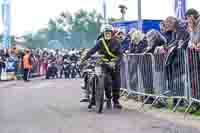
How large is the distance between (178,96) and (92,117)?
69.3 inches

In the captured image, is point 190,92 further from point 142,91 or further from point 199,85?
point 142,91

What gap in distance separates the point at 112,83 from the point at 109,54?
677 millimetres

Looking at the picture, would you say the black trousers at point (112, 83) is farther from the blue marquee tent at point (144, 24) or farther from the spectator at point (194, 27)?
the blue marquee tent at point (144, 24)

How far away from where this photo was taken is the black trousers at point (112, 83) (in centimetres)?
1234

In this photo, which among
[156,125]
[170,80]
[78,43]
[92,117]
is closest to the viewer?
[156,125]

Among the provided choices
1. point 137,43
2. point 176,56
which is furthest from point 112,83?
point 137,43

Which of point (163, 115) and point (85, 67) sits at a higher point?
point (85, 67)

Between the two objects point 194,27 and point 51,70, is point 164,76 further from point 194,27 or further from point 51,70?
point 51,70

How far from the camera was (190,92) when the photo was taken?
10.7 meters

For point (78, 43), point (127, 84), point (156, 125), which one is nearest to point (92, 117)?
point (156, 125)

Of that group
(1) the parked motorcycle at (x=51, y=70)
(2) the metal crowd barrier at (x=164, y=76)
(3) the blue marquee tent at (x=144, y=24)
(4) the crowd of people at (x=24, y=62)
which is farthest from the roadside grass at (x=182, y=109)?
(1) the parked motorcycle at (x=51, y=70)

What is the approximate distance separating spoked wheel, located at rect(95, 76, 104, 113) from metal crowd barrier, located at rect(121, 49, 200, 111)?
4.44 feet

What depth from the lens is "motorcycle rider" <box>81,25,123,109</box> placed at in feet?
40.5

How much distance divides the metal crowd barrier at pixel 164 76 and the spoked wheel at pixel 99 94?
1.35 meters
